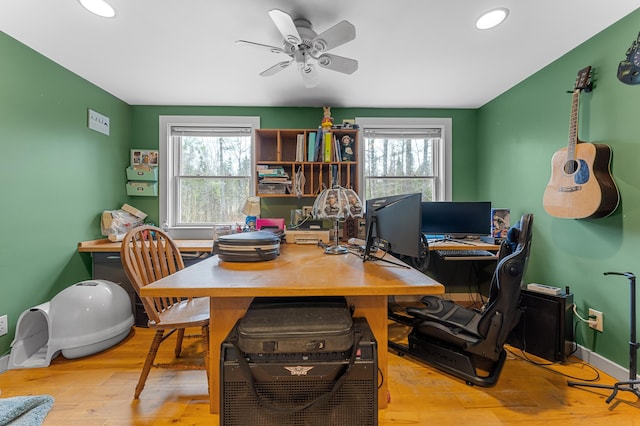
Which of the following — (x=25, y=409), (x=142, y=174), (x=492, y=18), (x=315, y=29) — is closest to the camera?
(x=25, y=409)

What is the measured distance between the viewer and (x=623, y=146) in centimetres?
169

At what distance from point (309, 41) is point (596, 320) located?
274 centimetres

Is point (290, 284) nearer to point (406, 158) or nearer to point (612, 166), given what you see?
point (612, 166)

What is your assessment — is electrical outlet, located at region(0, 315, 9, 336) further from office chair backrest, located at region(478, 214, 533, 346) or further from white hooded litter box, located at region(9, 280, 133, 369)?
office chair backrest, located at region(478, 214, 533, 346)

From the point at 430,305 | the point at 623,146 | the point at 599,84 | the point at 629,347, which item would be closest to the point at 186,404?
the point at 430,305

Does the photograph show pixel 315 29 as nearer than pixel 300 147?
Yes

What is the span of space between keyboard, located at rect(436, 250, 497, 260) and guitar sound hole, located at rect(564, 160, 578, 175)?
0.89 metres

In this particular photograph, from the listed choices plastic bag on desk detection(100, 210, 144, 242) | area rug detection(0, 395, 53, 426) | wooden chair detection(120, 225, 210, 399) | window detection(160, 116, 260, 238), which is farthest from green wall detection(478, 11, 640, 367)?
plastic bag on desk detection(100, 210, 144, 242)

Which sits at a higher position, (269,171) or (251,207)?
(269,171)

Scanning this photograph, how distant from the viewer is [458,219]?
8.91 ft

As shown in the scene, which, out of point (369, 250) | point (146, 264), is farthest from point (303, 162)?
point (146, 264)

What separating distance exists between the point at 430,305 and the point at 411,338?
0.96 feet

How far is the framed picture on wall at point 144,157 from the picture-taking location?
3.07 meters

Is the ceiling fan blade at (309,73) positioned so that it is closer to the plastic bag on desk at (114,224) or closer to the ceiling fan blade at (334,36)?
the ceiling fan blade at (334,36)
